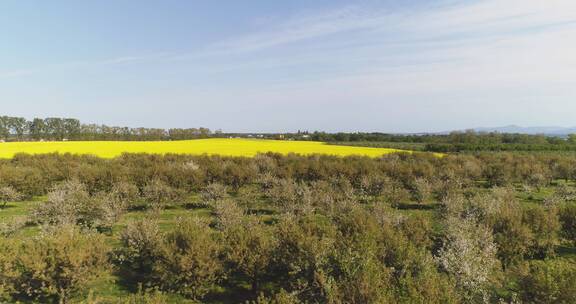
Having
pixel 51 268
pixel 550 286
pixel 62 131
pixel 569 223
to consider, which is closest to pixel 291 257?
pixel 550 286

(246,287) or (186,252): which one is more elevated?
(186,252)

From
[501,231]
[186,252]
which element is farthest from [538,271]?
[186,252]

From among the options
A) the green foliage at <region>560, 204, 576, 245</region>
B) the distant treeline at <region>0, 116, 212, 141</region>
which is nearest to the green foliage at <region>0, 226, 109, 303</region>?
the green foliage at <region>560, 204, 576, 245</region>

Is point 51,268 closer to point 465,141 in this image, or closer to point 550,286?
point 550,286

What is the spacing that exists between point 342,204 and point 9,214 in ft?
74.6

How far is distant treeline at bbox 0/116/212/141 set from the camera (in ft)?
300

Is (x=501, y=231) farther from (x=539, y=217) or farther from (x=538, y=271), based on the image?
(x=538, y=271)

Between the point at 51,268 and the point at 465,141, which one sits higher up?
the point at 465,141

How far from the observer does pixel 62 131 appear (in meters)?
96.4

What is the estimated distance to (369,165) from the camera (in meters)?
35.5

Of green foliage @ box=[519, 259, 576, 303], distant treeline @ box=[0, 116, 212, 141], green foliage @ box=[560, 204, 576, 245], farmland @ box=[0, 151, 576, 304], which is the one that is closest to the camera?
green foliage @ box=[519, 259, 576, 303]

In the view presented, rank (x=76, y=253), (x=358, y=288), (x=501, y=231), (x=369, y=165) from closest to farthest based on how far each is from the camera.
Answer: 1. (x=358, y=288)
2. (x=76, y=253)
3. (x=501, y=231)
4. (x=369, y=165)

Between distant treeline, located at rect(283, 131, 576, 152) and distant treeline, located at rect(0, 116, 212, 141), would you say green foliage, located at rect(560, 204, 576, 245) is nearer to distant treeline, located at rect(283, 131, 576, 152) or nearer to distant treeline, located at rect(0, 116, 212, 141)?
distant treeline, located at rect(283, 131, 576, 152)

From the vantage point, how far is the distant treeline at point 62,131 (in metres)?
91.4
